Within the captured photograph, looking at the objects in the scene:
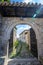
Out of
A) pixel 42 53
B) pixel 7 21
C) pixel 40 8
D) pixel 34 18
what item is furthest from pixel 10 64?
pixel 40 8

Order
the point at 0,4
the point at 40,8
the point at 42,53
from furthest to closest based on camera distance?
the point at 42,53
the point at 40,8
the point at 0,4

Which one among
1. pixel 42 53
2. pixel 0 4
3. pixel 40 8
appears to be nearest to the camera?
pixel 0 4

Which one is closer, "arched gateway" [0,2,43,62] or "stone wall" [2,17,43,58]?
"arched gateway" [0,2,43,62]

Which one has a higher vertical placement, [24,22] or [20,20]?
[20,20]

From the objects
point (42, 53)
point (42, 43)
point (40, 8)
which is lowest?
point (42, 53)

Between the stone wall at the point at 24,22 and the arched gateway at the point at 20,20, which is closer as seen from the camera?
the arched gateway at the point at 20,20

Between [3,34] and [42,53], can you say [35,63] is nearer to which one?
[42,53]

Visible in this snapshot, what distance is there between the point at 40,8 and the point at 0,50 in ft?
8.54

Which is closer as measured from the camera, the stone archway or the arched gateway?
the arched gateway

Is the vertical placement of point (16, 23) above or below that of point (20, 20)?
below

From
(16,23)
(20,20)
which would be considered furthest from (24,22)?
(16,23)

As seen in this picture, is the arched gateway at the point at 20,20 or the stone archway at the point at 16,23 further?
the stone archway at the point at 16,23

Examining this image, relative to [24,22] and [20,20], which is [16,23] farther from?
[24,22]

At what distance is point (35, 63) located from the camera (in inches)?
264
